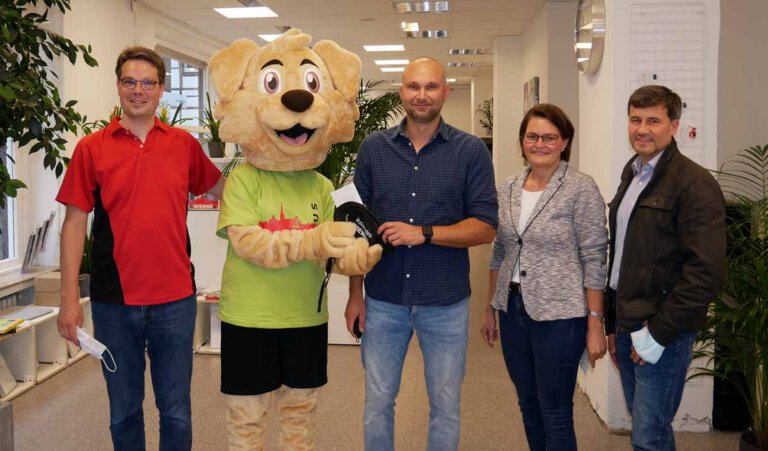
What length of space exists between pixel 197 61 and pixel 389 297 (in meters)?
8.16

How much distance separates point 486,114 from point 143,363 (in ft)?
39.1

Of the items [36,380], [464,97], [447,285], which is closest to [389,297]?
[447,285]

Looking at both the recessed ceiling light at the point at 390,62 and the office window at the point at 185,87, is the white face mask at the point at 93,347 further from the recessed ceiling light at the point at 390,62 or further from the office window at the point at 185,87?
the recessed ceiling light at the point at 390,62

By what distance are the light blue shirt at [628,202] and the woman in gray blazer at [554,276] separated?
0.15 ft

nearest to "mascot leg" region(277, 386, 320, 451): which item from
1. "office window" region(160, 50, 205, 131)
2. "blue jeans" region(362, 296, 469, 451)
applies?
"blue jeans" region(362, 296, 469, 451)

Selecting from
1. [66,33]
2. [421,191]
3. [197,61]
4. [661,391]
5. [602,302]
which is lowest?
[661,391]

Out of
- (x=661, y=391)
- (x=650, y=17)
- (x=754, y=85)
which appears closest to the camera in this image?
(x=661, y=391)

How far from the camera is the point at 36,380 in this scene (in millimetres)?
3938

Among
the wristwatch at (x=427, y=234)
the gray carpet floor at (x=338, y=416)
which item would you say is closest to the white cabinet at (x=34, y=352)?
the gray carpet floor at (x=338, y=416)

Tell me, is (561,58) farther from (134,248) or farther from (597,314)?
(134,248)

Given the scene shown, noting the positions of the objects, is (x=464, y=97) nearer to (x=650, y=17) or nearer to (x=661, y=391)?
(x=650, y=17)

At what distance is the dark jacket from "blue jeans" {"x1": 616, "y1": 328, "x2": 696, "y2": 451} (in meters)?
0.08

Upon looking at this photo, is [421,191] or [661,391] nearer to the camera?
[661,391]

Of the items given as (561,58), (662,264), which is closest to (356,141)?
(662,264)
